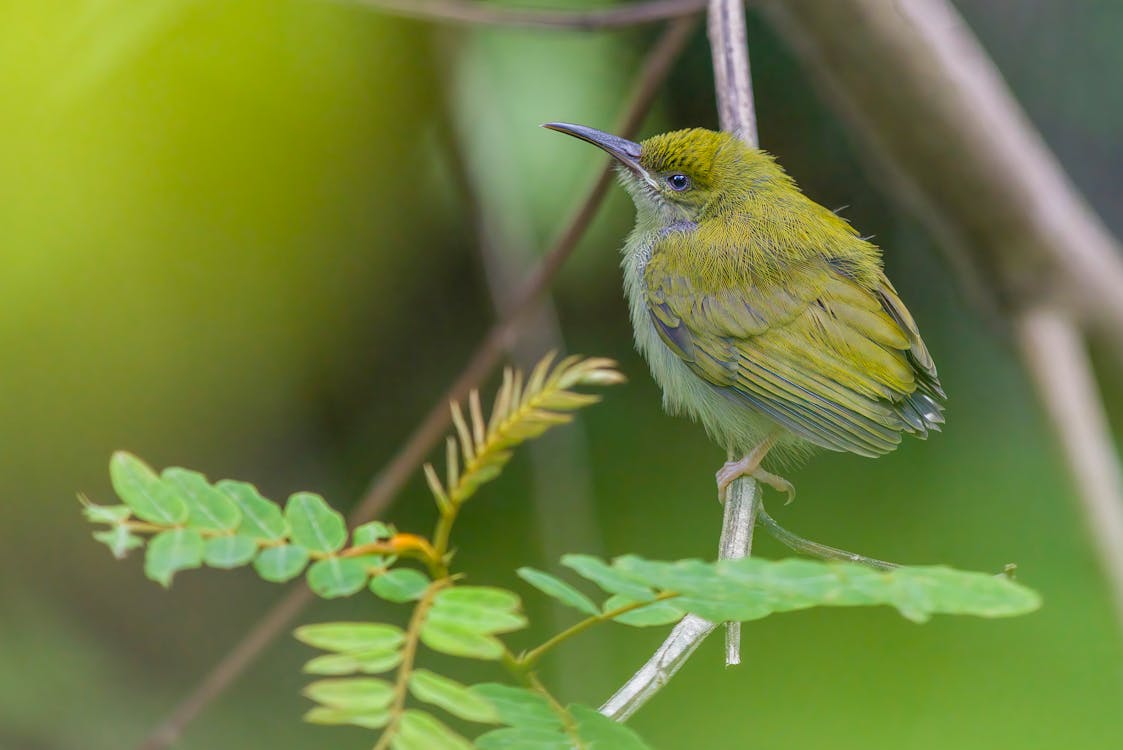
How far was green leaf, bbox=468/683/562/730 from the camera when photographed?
104cm

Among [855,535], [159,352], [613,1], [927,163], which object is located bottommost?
[159,352]

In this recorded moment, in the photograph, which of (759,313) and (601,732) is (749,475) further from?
(601,732)

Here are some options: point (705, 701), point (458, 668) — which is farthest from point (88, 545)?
point (705, 701)

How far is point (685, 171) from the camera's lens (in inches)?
104

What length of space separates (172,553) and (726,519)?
945 millimetres

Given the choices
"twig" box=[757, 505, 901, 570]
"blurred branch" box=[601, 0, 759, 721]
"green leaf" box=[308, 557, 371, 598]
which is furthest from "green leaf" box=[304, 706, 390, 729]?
"twig" box=[757, 505, 901, 570]

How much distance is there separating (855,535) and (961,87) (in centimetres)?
138

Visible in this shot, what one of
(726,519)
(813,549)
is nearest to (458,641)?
(813,549)

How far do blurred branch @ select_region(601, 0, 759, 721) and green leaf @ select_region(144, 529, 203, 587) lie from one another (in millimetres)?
459

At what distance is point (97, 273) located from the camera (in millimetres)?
3619

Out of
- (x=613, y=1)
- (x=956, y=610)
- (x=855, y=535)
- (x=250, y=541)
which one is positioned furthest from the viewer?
(x=613, y=1)

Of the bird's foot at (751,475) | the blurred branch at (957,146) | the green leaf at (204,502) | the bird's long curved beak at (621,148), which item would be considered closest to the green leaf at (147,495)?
the green leaf at (204,502)

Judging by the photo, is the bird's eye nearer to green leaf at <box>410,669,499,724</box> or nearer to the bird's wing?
the bird's wing

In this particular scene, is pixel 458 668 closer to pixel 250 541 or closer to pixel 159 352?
pixel 159 352
